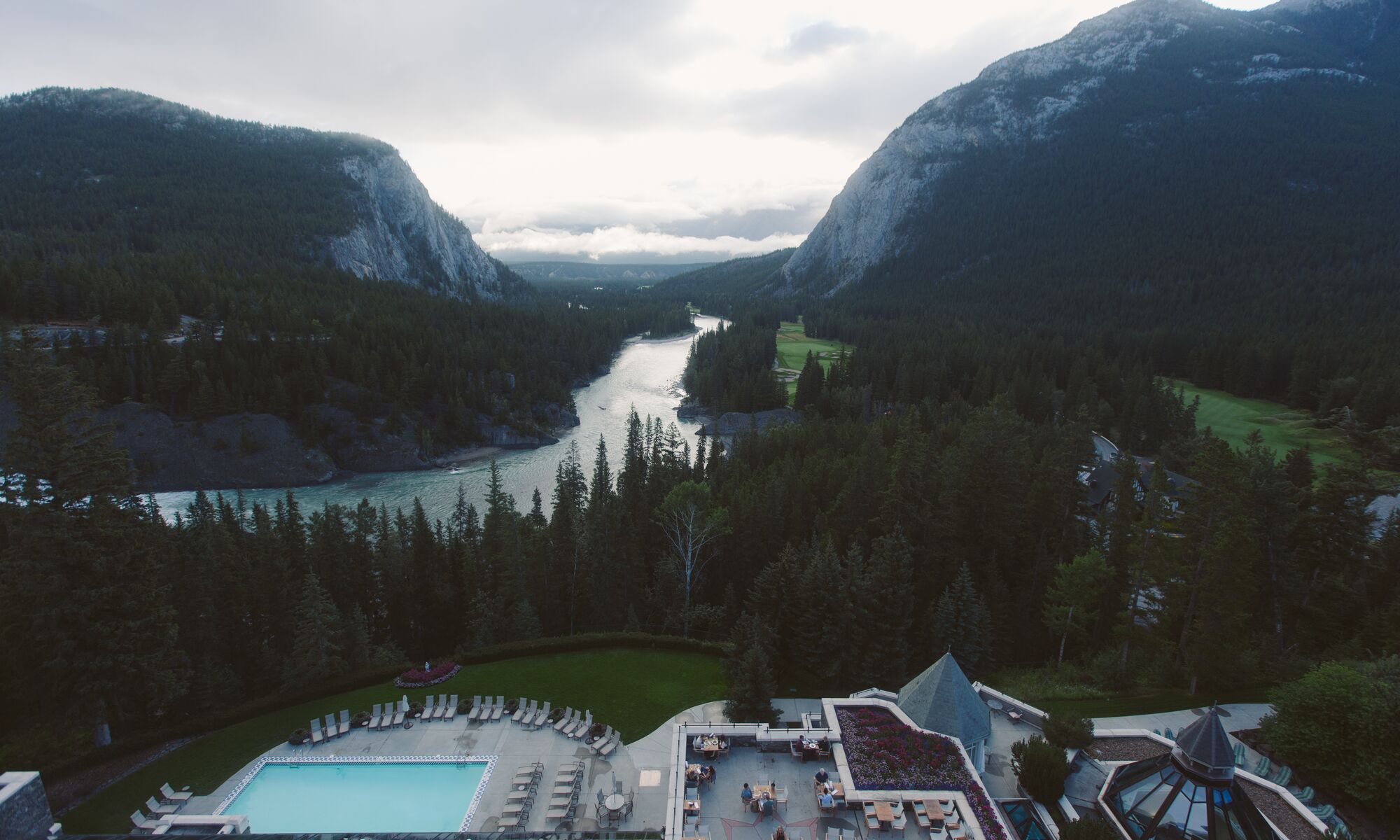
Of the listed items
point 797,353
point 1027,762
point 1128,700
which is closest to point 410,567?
point 1027,762

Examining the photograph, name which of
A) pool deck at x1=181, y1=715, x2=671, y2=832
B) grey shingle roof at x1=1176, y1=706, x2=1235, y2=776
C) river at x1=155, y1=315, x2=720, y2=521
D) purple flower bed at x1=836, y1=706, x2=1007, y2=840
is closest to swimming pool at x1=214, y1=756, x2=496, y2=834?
pool deck at x1=181, y1=715, x2=671, y2=832

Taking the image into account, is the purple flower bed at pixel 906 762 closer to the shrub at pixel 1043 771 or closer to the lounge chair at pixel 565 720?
the shrub at pixel 1043 771

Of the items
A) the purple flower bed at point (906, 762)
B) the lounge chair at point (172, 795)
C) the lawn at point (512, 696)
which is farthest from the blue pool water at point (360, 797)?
the purple flower bed at point (906, 762)

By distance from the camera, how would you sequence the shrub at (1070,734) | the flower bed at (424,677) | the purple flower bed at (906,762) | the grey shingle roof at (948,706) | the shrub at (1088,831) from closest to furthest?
the shrub at (1088,831) < the purple flower bed at (906,762) < the shrub at (1070,734) < the grey shingle roof at (948,706) < the flower bed at (424,677)

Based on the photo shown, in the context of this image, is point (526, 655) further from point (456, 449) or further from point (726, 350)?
point (726, 350)

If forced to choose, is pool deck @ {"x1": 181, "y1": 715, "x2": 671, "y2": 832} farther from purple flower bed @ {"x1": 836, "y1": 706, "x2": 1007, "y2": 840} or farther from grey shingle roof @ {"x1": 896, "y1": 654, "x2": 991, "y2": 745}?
grey shingle roof @ {"x1": 896, "y1": 654, "x2": 991, "y2": 745}

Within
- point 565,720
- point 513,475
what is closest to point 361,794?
point 565,720
